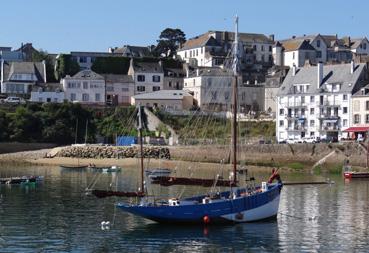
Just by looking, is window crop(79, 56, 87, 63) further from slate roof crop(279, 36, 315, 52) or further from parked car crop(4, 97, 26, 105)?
slate roof crop(279, 36, 315, 52)

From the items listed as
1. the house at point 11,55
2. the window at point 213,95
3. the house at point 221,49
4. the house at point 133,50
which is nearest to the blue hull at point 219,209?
the window at point 213,95

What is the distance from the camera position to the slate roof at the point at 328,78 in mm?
84312

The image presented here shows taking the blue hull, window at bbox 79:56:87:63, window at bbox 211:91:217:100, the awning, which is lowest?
the blue hull

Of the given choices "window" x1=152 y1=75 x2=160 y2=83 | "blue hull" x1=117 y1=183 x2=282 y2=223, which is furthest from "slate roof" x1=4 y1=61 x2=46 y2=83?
"blue hull" x1=117 y1=183 x2=282 y2=223

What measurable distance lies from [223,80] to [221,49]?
69.6 ft

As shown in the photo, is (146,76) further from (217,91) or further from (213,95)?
(213,95)

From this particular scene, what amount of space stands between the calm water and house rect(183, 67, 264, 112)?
163 feet

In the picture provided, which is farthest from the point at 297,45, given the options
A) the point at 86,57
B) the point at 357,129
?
the point at 357,129

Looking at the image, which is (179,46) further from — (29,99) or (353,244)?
(353,244)

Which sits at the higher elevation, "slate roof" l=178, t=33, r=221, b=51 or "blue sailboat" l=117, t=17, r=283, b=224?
"slate roof" l=178, t=33, r=221, b=51

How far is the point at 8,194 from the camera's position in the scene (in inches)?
2000

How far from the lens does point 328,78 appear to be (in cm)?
8762

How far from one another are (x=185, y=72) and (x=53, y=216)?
74.8 metres

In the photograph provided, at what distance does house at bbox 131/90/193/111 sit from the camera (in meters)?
99.2
